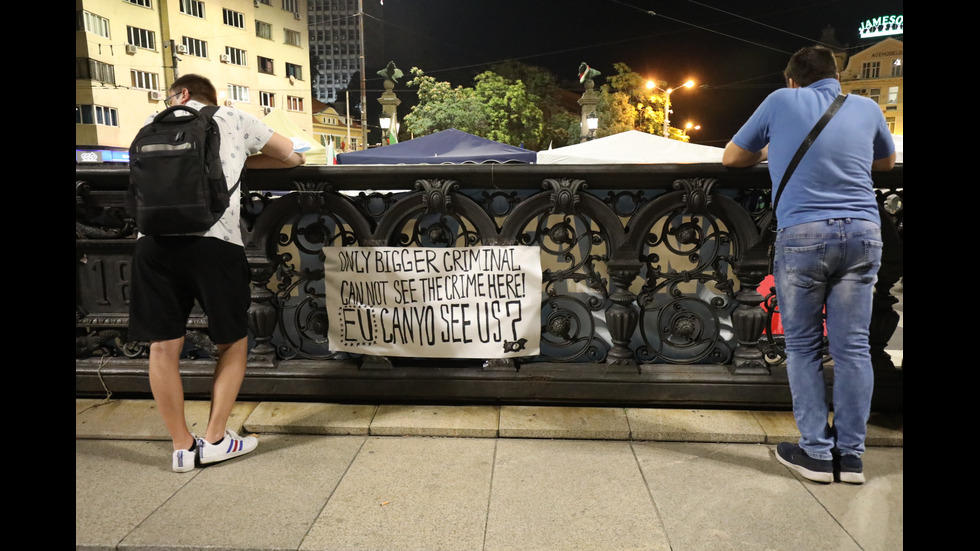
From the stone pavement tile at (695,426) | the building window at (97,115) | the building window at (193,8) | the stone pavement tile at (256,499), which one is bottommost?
the stone pavement tile at (256,499)

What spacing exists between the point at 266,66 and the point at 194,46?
23.8 ft

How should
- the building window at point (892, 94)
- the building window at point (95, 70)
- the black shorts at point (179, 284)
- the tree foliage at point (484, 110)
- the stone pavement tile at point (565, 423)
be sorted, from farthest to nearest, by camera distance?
the building window at point (892, 94), the tree foliage at point (484, 110), the building window at point (95, 70), the stone pavement tile at point (565, 423), the black shorts at point (179, 284)

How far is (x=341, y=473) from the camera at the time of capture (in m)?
2.75

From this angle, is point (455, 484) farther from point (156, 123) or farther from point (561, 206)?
point (156, 123)

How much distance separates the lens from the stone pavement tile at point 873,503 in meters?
2.19

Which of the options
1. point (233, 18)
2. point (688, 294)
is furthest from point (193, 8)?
point (688, 294)

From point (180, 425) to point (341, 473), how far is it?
84cm

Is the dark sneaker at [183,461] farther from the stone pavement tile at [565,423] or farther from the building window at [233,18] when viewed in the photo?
the building window at [233,18]

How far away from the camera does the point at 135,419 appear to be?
333cm

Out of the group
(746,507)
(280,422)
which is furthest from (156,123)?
(746,507)

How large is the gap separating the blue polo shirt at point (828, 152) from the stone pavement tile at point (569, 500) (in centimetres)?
144

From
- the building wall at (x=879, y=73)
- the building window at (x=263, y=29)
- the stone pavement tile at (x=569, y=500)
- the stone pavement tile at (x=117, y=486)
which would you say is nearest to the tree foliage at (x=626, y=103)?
the building wall at (x=879, y=73)
